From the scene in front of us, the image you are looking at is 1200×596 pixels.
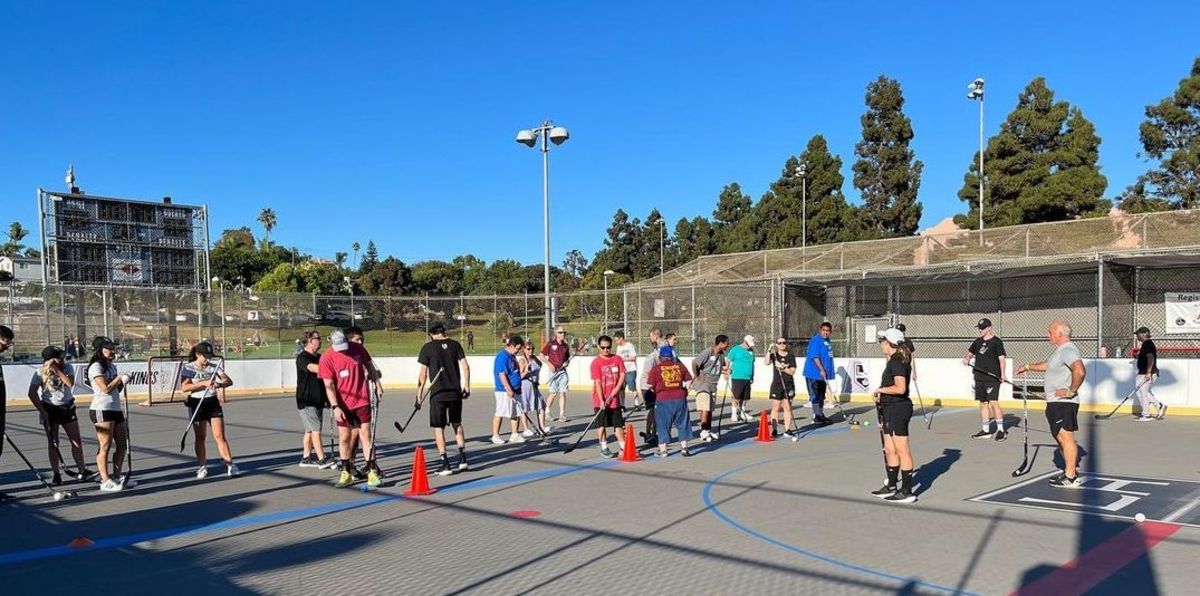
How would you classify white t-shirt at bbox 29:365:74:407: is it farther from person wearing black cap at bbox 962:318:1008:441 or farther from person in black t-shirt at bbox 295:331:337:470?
person wearing black cap at bbox 962:318:1008:441

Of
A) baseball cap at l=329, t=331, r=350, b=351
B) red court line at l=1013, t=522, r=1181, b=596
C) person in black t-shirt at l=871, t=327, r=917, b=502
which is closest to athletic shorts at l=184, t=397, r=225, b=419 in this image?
baseball cap at l=329, t=331, r=350, b=351

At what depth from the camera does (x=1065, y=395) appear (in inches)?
348

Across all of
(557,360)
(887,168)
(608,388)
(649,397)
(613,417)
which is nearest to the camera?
(608,388)

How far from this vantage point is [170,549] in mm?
6852

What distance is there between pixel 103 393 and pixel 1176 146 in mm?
39754

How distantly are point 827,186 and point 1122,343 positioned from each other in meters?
28.1

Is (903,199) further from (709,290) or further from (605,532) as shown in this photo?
(605,532)

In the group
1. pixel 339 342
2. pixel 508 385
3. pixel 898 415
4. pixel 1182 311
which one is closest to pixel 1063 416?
pixel 898 415

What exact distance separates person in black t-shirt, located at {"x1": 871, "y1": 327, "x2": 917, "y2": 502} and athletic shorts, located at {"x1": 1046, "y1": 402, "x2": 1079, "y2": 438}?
1.86m

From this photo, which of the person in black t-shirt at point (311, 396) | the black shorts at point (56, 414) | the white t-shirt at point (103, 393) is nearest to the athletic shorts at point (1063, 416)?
the person in black t-shirt at point (311, 396)

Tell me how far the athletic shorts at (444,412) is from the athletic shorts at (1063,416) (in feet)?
22.1

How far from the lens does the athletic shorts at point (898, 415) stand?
8.17 m

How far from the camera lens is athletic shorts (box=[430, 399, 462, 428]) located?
1030 centimetres

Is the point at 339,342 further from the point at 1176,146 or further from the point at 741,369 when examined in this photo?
the point at 1176,146
